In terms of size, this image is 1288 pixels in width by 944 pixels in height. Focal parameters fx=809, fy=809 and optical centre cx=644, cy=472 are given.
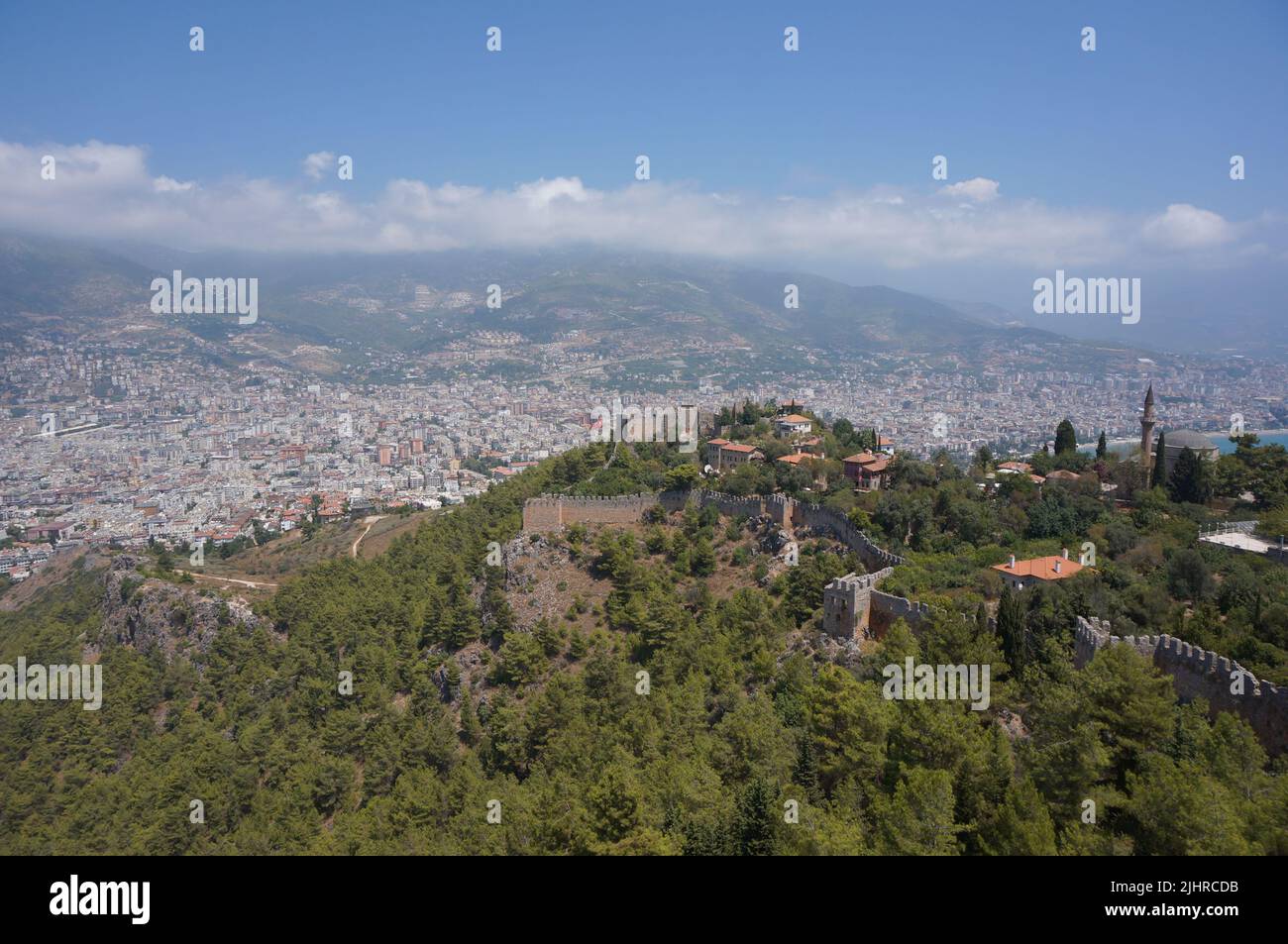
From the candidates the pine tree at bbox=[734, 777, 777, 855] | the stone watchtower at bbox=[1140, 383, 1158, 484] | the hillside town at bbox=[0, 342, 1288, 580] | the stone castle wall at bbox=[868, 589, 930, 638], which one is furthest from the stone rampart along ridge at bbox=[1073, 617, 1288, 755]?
the hillside town at bbox=[0, 342, 1288, 580]

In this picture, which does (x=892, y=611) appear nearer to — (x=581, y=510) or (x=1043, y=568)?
(x=1043, y=568)

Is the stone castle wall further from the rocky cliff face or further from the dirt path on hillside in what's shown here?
the dirt path on hillside

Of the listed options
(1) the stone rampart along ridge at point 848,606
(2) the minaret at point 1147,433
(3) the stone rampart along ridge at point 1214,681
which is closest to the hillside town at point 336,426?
(2) the minaret at point 1147,433

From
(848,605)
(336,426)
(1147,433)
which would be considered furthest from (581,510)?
(336,426)

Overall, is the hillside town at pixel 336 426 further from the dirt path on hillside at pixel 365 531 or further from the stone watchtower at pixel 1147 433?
the dirt path on hillside at pixel 365 531
